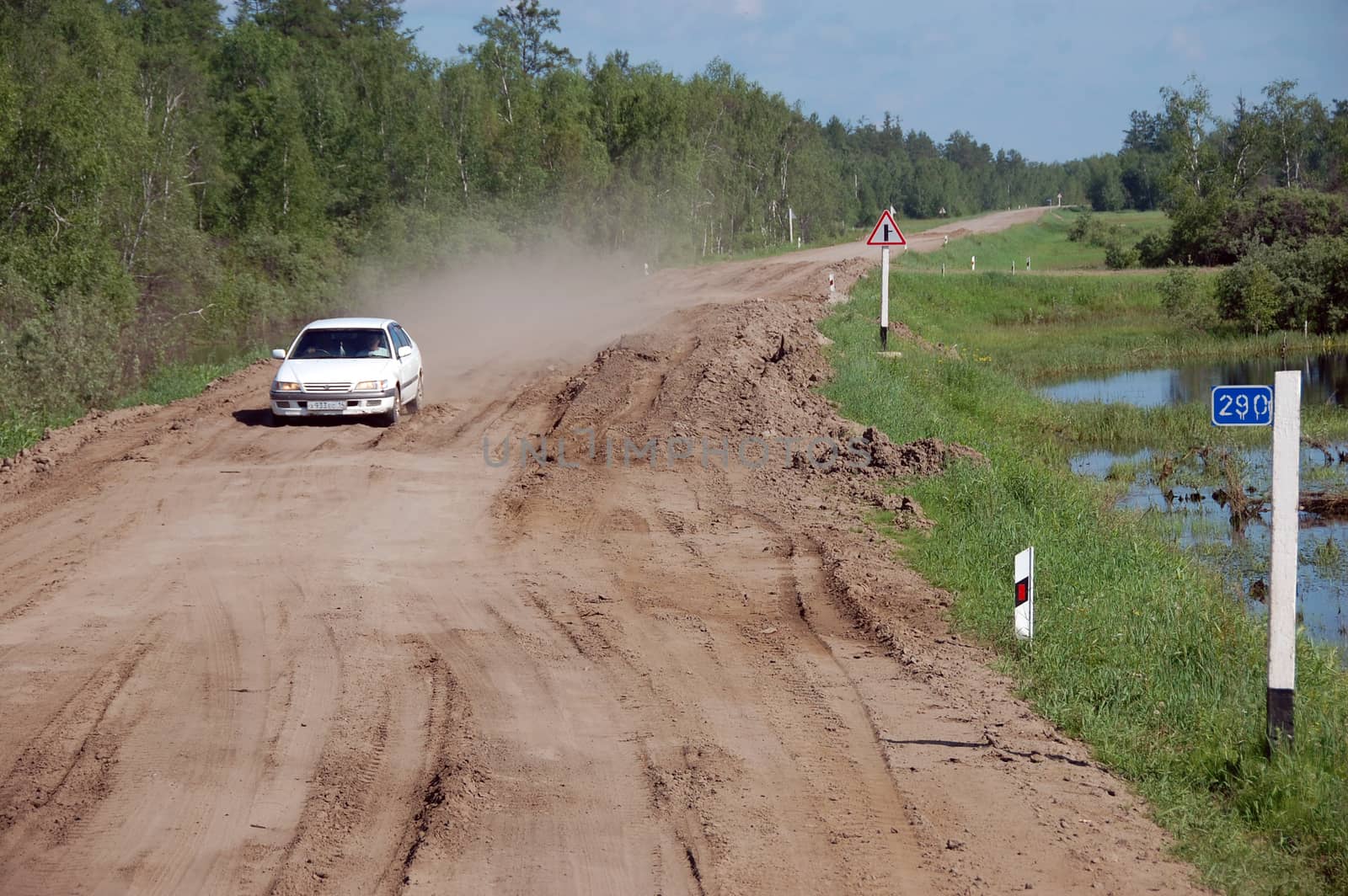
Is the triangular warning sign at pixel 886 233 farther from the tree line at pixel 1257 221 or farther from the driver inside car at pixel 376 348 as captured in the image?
the tree line at pixel 1257 221

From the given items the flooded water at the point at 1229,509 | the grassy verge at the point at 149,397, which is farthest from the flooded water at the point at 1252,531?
the grassy verge at the point at 149,397

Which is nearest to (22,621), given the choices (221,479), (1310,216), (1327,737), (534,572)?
(534,572)

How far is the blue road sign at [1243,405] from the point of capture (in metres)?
6.69

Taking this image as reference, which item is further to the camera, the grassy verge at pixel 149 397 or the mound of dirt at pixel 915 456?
the grassy verge at pixel 149 397

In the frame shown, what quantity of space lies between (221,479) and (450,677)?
8.11 m

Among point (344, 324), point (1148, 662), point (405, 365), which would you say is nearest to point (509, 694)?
point (1148, 662)

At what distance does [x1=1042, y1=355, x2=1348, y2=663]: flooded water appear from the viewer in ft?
43.9

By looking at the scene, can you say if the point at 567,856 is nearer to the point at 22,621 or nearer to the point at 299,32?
the point at 22,621

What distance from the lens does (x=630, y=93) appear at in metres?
67.9

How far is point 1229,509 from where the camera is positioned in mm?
18000

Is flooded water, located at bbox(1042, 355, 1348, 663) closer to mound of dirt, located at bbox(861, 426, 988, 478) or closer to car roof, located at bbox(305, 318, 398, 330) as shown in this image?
mound of dirt, located at bbox(861, 426, 988, 478)

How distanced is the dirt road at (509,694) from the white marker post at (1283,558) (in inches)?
44.3

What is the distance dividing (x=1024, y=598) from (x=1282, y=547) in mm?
2216

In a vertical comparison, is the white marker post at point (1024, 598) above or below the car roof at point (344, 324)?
below
